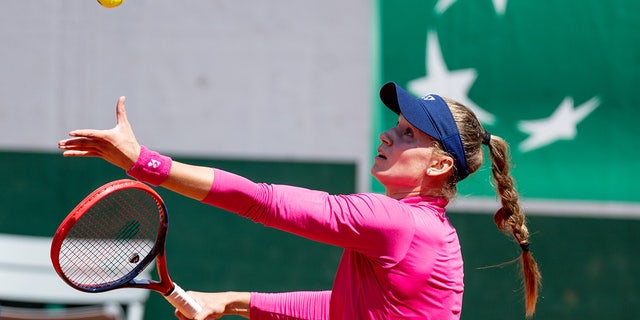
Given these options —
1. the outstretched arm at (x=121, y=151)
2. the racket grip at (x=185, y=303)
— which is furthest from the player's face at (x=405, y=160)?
the racket grip at (x=185, y=303)

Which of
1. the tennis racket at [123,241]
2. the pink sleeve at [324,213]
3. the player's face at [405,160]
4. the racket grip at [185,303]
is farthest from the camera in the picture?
the racket grip at [185,303]

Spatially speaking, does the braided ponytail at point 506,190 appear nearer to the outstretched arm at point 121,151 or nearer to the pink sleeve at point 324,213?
the pink sleeve at point 324,213

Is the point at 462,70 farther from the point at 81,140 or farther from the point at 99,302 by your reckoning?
the point at 81,140

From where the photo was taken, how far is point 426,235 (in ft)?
7.56

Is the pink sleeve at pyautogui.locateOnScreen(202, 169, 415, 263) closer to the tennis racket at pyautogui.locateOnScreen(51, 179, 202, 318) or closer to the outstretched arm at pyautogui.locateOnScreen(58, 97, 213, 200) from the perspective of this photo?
the outstretched arm at pyautogui.locateOnScreen(58, 97, 213, 200)

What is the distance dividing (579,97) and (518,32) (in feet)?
1.76

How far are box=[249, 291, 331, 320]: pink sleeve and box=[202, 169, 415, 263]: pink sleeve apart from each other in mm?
424

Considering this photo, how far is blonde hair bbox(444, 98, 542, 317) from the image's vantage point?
248 centimetres

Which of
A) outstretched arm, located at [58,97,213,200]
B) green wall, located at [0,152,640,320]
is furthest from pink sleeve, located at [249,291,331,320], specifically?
green wall, located at [0,152,640,320]

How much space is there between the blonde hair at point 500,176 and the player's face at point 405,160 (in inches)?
4.1

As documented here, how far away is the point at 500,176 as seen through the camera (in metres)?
2.57

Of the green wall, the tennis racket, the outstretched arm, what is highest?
the outstretched arm

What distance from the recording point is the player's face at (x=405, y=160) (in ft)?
7.93

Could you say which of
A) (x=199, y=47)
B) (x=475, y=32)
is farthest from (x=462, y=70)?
(x=199, y=47)
